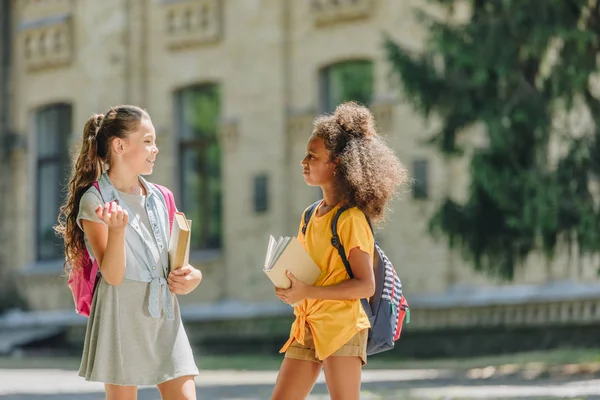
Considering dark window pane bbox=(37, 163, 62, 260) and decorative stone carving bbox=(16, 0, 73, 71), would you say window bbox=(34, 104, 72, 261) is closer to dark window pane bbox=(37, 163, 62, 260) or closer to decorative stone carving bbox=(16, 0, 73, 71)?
dark window pane bbox=(37, 163, 62, 260)

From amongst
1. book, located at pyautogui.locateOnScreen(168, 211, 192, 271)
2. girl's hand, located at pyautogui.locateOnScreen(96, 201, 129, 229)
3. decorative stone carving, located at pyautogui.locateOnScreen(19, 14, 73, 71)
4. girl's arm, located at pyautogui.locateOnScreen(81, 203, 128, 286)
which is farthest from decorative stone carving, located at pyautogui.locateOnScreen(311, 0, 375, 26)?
girl's hand, located at pyautogui.locateOnScreen(96, 201, 129, 229)

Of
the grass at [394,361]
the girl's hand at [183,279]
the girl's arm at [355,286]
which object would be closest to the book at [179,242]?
the girl's hand at [183,279]

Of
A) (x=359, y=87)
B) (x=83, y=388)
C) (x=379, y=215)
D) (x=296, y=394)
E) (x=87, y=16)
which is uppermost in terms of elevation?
(x=87, y=16)

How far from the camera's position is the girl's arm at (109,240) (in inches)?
192

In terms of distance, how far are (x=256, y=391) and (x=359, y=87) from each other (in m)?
8.65

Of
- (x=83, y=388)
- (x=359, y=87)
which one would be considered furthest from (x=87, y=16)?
(x=83, y=388)

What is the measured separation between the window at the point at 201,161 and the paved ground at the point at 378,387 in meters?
6.87

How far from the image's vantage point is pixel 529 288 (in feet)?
60.0

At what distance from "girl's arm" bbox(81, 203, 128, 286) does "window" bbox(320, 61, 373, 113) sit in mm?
15399

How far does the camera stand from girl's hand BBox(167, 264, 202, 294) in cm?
511

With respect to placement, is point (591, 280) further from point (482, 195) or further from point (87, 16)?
point (87, 16)

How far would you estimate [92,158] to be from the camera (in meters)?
5.25

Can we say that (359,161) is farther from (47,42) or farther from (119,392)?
(47,42)

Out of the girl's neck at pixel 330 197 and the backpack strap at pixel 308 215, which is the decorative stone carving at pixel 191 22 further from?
the girl's neck at pixel 330 197
